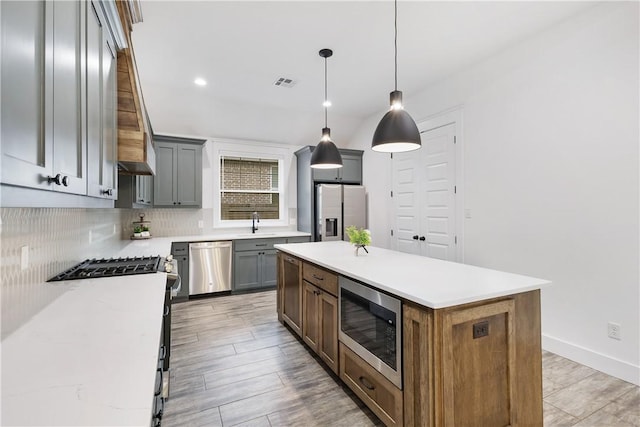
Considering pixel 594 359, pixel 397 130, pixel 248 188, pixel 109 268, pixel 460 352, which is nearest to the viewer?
pixel 460 352

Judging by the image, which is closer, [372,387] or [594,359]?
[372,387]

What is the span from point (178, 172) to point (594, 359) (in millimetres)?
5344

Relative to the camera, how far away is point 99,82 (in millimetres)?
1430

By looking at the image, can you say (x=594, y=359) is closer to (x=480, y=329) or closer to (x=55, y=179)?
(x=480, y=329)

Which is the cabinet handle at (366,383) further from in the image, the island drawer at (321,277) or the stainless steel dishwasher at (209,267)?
the stainless steel dishwasher at (209,267)

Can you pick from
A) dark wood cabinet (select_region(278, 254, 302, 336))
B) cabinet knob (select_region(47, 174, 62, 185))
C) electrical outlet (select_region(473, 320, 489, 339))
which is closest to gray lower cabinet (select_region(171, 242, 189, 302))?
dark wood cabinet (select_region(278, 254, 302, 336))

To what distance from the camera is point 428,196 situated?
420 centimetres

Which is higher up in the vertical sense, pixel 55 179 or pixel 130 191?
pixel 130 191

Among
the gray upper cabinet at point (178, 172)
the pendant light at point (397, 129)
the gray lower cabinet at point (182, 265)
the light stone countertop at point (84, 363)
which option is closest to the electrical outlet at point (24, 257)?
the light stone countertop at point (84, 363)

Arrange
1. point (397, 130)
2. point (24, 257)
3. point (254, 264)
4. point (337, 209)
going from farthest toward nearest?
point (337, 209)
point (254, 264)
point (397, 130)
point (24, 257)

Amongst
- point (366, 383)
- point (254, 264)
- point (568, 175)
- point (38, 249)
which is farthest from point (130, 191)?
point (568, 175)

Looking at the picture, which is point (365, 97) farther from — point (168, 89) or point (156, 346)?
point (156, 346)

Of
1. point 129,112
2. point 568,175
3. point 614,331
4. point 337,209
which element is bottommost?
point 614,331

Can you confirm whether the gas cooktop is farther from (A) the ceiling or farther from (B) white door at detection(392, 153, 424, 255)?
A: (B) white door at detection(392, 153, 424, 255)
